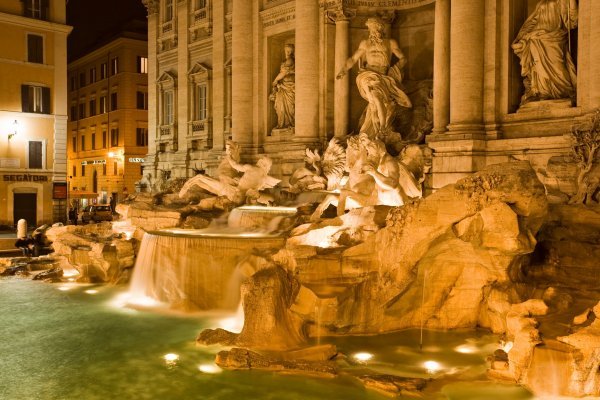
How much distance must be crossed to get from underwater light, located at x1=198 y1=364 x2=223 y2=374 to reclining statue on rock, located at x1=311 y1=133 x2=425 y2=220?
14.6 ft

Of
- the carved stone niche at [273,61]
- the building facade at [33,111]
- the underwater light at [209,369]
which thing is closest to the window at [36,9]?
the building facade at [33,111]

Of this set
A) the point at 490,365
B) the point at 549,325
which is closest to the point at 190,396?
the point at 490,365

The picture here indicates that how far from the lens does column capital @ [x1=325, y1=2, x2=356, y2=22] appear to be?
16.7m

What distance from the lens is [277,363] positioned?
785 cm

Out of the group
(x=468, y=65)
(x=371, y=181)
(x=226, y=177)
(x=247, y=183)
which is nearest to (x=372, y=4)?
(x=468, y=65)

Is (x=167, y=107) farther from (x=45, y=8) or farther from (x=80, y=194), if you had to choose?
(x=80, y=194)

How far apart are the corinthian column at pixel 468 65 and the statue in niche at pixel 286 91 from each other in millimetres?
6689

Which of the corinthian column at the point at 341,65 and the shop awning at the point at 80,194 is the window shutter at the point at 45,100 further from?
the corinthian column at the point at 341,65

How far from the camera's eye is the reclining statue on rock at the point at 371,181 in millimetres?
11227

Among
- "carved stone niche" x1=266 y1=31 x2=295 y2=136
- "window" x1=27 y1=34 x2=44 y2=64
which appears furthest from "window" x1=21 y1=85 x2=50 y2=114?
"carved stone niche" x1=266 y1=31 x2=295 y2=136

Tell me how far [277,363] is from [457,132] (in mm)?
7529

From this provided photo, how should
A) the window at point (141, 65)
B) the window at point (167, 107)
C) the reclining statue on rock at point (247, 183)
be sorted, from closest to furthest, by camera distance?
the reclining statue on rock at point (247, 183) < the window at point (167, 107) < the window at point (141, 65)

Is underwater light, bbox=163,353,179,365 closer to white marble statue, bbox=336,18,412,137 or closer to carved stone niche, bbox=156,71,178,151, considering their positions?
white marble statue, bbox=336,18,412,137

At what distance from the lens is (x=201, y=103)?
23562 mm
